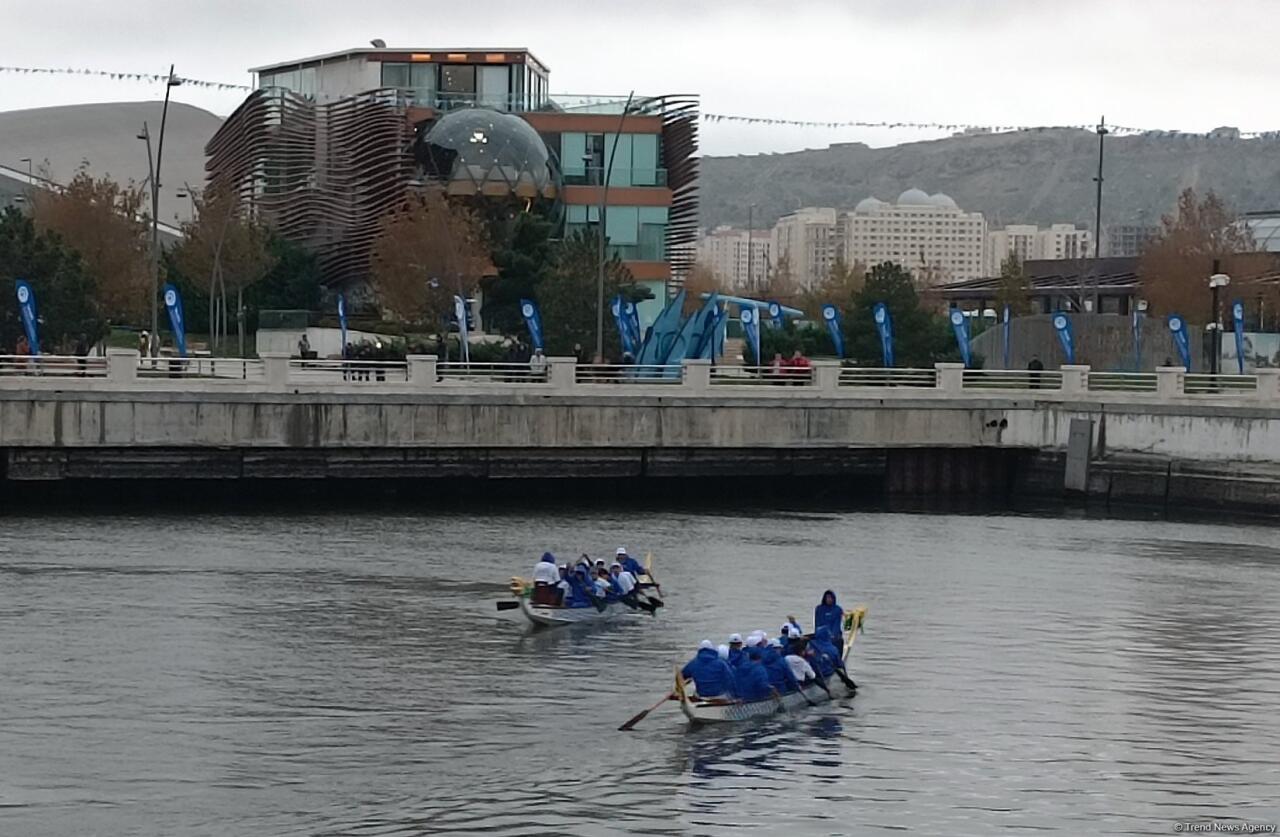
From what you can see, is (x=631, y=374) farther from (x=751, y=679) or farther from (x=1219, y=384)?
(x=751, y=679)

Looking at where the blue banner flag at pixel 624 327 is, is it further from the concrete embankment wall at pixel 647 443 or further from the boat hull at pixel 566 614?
the boat hull at pixel 566 614

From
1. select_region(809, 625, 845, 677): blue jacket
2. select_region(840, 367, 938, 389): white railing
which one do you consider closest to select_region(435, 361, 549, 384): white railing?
select_region(840, 367, 938, 389): white railing

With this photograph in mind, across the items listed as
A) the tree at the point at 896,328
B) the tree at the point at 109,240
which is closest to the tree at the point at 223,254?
the tree at the point at 109,240

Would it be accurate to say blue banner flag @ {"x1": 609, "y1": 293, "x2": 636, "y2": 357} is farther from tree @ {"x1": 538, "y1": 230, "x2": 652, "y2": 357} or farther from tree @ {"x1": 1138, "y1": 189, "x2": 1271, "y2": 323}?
tree @ {"x1": 1138, "y1": 189, "x2": 1271, "y2": 323}

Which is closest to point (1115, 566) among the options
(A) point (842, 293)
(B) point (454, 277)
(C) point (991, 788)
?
(C) point (991, 788)

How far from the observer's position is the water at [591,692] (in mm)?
26797

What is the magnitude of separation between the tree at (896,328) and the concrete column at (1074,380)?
2182 centimetres

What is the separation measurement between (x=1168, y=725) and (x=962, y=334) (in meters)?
44.8

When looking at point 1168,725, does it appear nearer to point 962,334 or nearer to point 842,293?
point 962,334

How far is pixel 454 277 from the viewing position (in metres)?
92.8

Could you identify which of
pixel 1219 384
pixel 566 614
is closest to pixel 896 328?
pixel 1219 384

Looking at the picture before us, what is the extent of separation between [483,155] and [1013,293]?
115ft

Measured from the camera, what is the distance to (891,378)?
→ 6756cm

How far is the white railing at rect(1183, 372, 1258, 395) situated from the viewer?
63.2m
